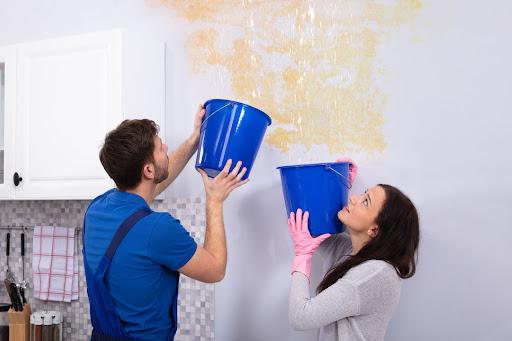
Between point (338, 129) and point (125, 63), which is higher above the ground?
point (125, 63)

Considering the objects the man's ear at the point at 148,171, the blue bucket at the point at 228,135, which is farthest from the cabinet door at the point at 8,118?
the blue bucket at the point at 228,135

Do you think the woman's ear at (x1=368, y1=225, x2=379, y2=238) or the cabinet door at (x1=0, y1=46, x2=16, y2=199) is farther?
the cabinet door at (x1=0, y1=46, x2=16, y2=199)

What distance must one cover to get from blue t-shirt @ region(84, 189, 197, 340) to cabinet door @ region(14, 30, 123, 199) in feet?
1.37

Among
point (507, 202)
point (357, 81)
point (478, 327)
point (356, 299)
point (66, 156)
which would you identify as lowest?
point (478, 327)

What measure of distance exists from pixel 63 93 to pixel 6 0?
0.86m

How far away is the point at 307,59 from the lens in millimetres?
1867

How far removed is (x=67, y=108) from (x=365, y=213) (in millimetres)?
1224

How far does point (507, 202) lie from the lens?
63.4 inches

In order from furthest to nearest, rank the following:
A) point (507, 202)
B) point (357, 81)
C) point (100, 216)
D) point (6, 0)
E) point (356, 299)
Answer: point (6, 0) → point (357, 81) → point (507, 202) → point (100, 216) → point (356, 299)

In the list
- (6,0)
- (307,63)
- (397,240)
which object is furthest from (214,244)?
(6,0)

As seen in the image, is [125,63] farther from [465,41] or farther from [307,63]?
[465,41]

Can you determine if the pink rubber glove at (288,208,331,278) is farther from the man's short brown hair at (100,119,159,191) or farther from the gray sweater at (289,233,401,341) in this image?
the man's short brown hair at (100,119,159,191)

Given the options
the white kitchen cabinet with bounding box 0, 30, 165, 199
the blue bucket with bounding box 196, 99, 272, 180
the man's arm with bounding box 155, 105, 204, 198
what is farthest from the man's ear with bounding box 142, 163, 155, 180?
the white kitchen cabinet with bounding box 0, 30, 165, 199

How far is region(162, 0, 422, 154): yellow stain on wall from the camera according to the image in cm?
178
